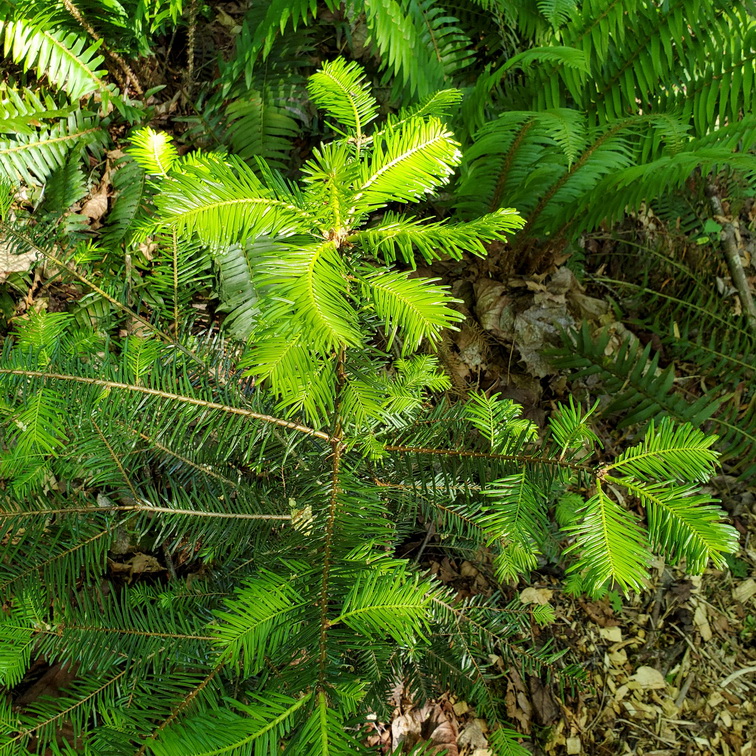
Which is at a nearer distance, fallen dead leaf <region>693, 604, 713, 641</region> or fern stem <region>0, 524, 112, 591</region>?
fern stem <region>0, 524, 112, 591</region>

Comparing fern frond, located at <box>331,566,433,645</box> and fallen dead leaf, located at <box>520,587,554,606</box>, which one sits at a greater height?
fern frond, located at <box>331,566,433,645</box>

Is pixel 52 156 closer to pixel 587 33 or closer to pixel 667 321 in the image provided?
pixel 587 33

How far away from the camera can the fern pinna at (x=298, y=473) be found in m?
0.64

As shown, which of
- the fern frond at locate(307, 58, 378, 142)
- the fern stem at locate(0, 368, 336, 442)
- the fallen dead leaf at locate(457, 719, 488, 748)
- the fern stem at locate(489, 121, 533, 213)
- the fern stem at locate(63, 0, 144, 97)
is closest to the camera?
the fern frond at locate(307, 58, 378, 142)

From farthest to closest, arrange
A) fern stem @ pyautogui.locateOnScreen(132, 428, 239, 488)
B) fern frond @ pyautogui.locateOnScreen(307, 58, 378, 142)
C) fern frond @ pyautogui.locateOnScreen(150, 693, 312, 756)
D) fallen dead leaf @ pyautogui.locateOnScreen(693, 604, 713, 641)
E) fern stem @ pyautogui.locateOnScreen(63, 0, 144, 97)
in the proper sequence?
fallen dead leaf @ pyautogui.locateOnScreen(693, 604, 713, 641) < fern stem @ pyautogui.locateOnScreen(63, 0, 144, 97) < fern stem @ pyautogui.locateOnScreen(132, 428, 239, 488) < fern frond @ pyautogui.locateOnScreen(307, 58, 378, 142) < fern frond @ pyautogui.locateOnScreen(150, 693, 312, 756)

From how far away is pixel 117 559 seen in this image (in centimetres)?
144

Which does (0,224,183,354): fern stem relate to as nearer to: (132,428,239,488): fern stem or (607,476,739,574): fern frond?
(132,428,239,488): fern stem

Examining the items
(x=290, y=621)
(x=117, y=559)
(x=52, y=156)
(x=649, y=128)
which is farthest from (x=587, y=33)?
(x=117, y=559)

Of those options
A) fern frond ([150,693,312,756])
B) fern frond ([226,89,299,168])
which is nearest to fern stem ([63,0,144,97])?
fern frond ([226,89,299,168])

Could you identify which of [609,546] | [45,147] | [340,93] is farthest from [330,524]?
[45,147]

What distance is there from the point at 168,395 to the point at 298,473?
0.28 meters

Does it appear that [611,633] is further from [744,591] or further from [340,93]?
[340,93]

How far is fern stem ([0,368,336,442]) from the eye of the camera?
0.83 meters

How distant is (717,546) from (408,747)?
3.60 feet
